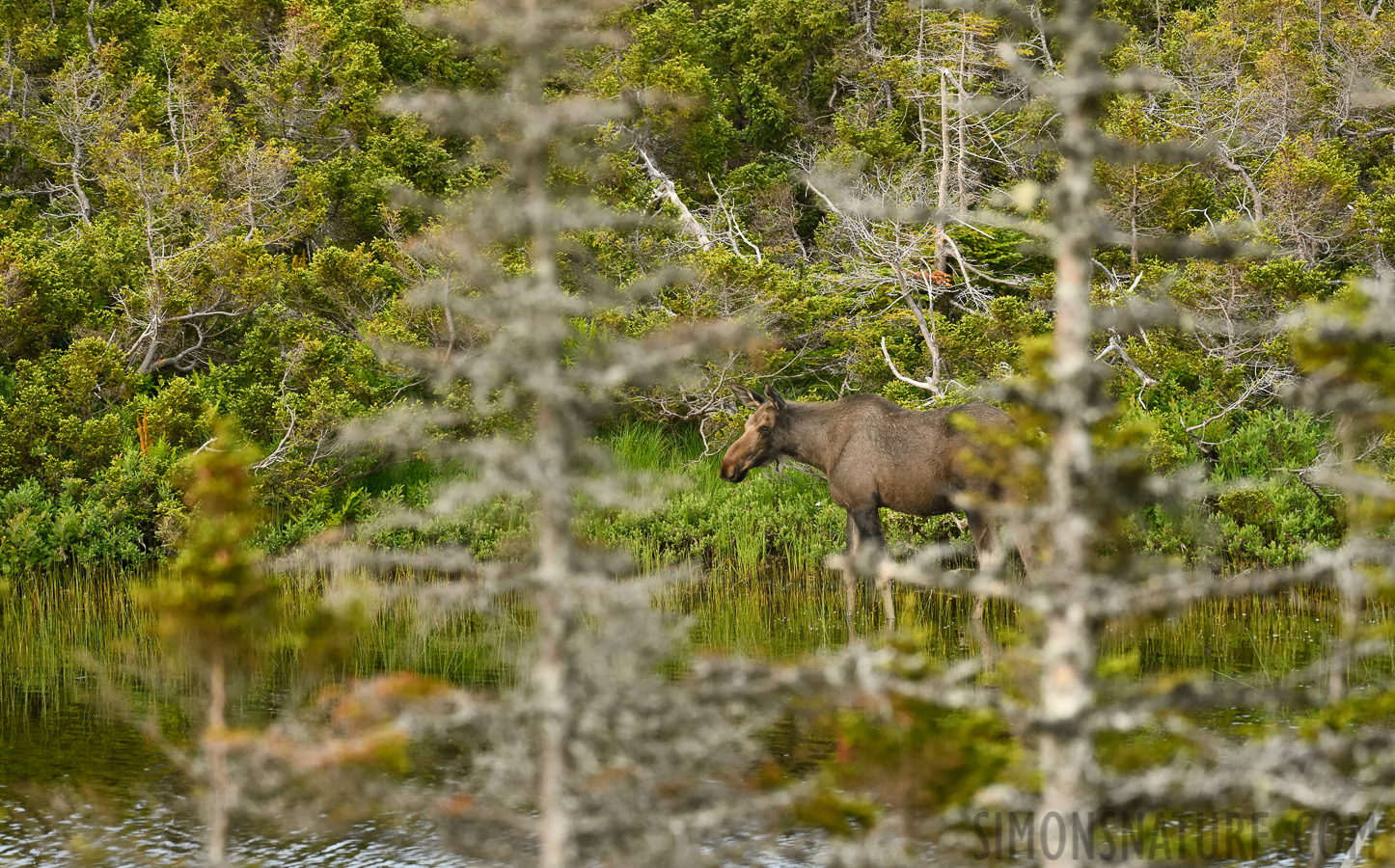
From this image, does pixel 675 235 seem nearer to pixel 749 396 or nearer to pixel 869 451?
pixel 749 396

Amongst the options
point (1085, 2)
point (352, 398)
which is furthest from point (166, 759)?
point (352, 398)

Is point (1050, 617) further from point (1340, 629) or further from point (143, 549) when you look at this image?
point (143, 549)

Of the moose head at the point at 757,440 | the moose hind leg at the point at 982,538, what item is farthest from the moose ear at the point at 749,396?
the moose hind leg at the point at 982,538

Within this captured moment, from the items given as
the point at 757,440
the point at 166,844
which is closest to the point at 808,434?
the point at 757,440

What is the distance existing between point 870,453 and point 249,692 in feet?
20.1

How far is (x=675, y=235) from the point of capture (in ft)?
71.5

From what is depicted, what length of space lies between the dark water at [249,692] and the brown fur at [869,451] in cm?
107

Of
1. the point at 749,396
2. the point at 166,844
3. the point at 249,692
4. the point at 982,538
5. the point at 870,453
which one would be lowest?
the point at 249,692

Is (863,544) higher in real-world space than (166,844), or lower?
higher

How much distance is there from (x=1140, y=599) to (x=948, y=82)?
16.5 m

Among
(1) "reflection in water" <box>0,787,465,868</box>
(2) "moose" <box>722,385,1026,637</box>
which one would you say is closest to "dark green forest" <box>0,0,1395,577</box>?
(2) "moose" <box>722,385,1026,637</box>

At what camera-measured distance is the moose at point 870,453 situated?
43.1 feet

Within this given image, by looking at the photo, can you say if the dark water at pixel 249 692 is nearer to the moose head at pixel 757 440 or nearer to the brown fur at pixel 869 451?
the brown fur at pixel 869 451

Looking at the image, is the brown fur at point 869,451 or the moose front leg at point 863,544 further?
the brown fur at point 869,451
